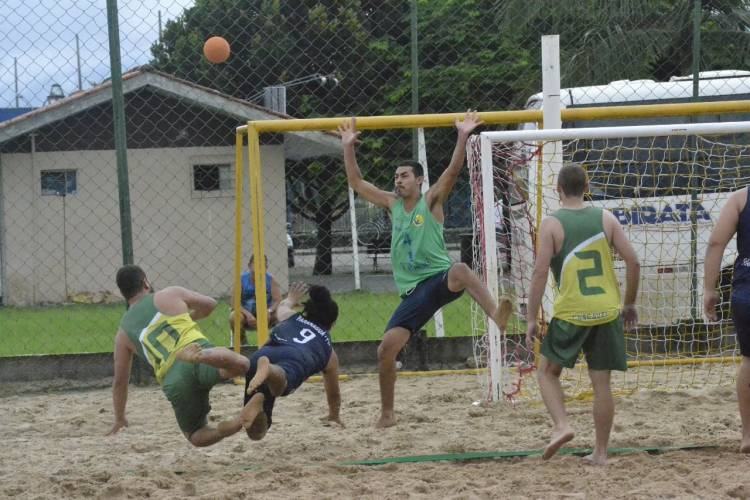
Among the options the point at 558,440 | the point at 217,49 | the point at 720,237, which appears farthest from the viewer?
the point at 217,49

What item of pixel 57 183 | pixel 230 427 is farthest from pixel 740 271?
pixel 57 183

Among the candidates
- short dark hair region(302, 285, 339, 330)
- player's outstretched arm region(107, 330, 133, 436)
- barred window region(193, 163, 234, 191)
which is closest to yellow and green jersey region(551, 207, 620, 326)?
short dark hair region(302, 285, 339, 330)

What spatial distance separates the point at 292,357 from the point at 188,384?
24.0 inches

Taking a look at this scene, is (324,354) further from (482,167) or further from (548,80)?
(548,80)

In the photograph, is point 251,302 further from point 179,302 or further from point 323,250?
point 323,250

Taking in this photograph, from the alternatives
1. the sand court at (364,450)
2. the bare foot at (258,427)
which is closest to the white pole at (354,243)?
the sand court at (364,450)

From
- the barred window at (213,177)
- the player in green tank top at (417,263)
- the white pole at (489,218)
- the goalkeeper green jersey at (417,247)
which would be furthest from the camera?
the barred window at (213,177)

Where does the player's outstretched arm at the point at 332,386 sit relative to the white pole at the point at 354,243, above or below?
below

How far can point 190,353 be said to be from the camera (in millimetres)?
5621

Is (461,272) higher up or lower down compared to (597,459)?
higher up

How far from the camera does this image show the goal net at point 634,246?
7742 mm

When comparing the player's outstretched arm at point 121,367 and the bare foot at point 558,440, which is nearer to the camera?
the bare foot at point 558,440

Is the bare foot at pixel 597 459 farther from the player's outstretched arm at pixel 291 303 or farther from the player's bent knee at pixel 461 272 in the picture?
the player's outstretched arm at pixel 291 303

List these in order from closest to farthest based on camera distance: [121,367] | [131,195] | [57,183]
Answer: [121,367] → [131,195] → [57,183]
